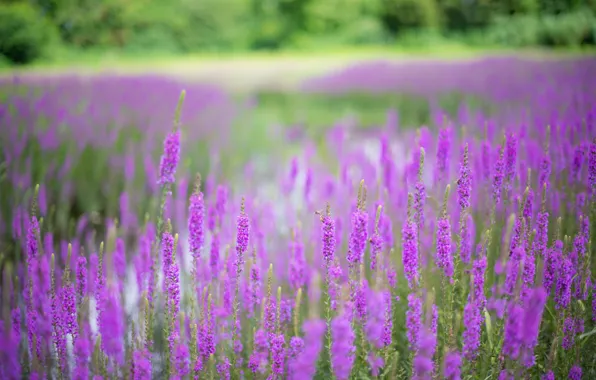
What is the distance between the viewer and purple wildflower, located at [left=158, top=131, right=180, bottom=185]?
1.86 m

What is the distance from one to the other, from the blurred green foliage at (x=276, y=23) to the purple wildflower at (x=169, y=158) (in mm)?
4748

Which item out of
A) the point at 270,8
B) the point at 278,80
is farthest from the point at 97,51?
the point at 278,80

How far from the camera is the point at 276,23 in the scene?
9883 mm

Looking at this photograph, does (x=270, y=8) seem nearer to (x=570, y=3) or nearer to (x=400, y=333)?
(x=570, y=3)

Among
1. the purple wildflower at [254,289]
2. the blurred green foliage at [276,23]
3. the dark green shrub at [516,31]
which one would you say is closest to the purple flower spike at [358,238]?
the purple wildflower at [254,289]

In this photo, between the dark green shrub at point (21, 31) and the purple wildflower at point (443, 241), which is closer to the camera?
the purple wildflower at point (443, 241)

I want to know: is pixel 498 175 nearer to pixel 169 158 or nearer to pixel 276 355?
pixel 276 355

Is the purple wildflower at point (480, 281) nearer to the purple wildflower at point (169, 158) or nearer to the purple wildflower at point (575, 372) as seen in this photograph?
the purple wildflower at point (575, 372)

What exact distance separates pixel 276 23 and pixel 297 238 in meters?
8.35

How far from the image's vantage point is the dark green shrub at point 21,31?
18.2 feet

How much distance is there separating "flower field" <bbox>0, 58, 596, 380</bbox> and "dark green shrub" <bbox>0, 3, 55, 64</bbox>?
0.45 m

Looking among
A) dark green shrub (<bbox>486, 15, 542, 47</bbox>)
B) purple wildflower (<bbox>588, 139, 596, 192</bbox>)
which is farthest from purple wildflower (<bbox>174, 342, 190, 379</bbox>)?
dark green shrub (<bbox>486, 15, 542, 47</bbox>)

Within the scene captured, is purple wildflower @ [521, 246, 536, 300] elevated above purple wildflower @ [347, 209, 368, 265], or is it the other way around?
purple wildflower @ [347, 209, 368, 265]

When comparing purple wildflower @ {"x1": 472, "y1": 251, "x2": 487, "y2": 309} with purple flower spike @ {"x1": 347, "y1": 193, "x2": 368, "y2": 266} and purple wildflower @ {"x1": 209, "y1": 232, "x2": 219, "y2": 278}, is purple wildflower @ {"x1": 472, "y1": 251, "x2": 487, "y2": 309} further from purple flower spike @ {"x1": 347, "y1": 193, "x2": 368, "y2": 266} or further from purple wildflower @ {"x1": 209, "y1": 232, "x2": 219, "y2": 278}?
purple wildflower @ {"x1": 209, "y1": 232, "x2": 219, "y2": 278}
